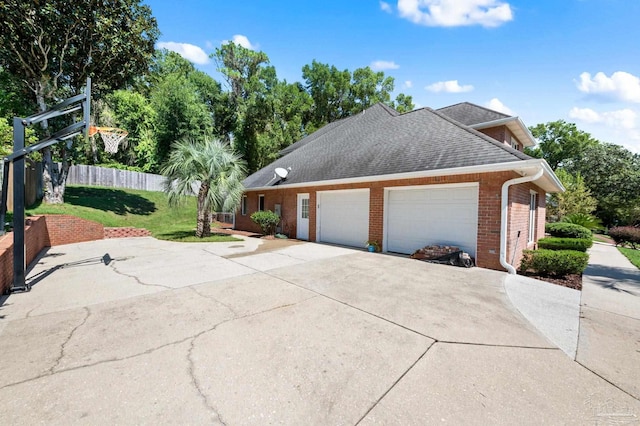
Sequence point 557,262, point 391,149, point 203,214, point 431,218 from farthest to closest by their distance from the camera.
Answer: point 203,214 < point 391,149 < point 431,218 < point 557,262

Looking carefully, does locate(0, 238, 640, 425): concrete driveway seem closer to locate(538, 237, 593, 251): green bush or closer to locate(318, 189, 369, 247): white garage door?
locate(318, 189, 369, 247): white garage door

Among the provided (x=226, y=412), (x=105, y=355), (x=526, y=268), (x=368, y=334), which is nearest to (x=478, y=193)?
(x=526, y=268)

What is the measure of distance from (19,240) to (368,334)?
6104 mm

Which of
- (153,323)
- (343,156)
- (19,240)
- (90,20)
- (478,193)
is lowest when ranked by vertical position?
(153,323)

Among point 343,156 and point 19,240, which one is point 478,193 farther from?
point 19,240

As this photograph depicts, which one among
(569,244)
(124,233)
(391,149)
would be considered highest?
(391,149)

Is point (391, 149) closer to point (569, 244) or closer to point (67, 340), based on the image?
point (569, 244)

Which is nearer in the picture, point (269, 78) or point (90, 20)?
point (90, 20)

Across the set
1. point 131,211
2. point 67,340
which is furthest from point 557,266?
point 131,211

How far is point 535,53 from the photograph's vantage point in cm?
889

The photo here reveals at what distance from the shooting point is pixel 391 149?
32.9ft

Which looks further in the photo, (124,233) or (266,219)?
(266,219)

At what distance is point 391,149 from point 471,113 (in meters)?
7.29

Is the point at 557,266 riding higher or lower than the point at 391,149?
lower
